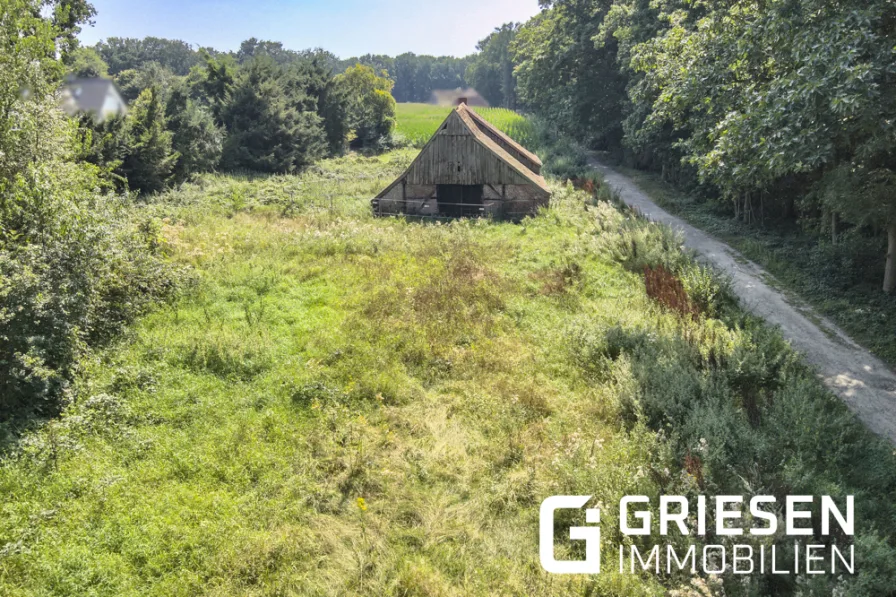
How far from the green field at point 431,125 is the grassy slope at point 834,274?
3188cm

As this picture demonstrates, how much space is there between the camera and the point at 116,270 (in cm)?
1302

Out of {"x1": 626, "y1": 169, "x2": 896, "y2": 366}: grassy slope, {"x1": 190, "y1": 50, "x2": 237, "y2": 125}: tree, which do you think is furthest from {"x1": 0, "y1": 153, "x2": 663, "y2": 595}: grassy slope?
{"x1": 190, "y1": 50, "x2": 237, "y2": 125}: tree

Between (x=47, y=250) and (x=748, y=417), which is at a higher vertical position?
(x=47, y=250)

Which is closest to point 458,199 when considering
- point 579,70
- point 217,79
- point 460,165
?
point 460,165

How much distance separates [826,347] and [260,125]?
3830 centimetres

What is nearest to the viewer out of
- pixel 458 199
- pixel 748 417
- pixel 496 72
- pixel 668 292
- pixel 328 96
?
pixel 748 417

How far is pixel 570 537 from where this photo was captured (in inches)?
282

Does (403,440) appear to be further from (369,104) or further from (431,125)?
(431,125)

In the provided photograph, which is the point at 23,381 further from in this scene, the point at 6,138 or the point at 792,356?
the point at 792,356

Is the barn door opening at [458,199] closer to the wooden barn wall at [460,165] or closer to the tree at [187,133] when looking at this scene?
the wooden barn wall at [460,165]

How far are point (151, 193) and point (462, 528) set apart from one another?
1142 inches

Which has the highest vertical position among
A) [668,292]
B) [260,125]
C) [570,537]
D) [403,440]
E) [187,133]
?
[260,125]

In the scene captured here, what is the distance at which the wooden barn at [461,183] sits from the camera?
83.8 feet

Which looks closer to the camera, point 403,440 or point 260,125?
point 403,440
